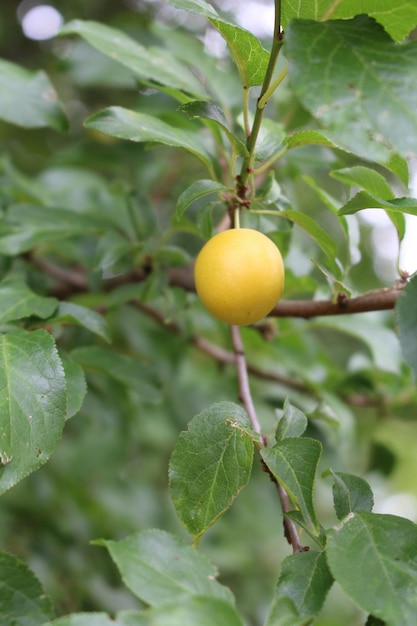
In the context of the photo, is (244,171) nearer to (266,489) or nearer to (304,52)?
(304,52)

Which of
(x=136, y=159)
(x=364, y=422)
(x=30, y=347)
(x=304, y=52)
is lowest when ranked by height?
(x=364, y=422)

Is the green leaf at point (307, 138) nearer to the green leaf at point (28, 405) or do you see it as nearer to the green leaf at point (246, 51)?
the green leaf at point (246, 51)

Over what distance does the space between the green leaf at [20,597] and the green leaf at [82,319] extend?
0.89 ft

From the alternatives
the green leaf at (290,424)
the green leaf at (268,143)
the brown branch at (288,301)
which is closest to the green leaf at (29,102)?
the brown branch at (288,301)

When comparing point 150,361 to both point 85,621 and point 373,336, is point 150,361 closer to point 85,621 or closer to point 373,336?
point 373,336

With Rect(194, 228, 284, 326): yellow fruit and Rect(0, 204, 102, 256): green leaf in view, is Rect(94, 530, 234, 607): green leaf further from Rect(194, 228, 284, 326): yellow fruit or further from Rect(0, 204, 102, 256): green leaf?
Rect(0, 204, 102, 256): green leaf

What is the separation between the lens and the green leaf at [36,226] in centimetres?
101

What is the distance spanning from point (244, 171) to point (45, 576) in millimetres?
1154

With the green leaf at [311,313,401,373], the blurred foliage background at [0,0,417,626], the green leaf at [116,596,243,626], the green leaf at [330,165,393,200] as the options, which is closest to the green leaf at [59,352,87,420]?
the blurred foliage background at [0,0,417,626]

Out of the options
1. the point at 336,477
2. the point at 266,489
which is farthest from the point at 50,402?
the point at 266,489

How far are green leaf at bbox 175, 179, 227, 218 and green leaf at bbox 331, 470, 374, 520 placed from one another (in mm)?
322

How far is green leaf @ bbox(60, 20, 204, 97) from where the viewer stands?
3.17ft

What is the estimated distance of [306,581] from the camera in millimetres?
580

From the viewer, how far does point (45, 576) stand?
4.99 ft
